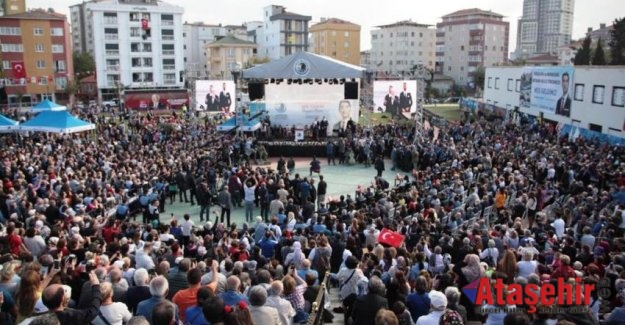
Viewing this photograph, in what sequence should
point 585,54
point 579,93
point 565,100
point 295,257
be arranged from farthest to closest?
1. point 585,54
2. point 565,100
3. point 579,93
4. point 295,257

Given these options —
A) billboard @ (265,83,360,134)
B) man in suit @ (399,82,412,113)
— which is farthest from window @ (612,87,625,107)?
billboard @ (265,83,360,134)

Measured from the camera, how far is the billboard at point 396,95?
2688 centimetres

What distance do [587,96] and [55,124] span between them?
25.1 metres

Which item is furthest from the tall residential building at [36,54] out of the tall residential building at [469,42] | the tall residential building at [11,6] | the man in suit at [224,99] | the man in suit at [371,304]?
the tall residential building at [469,42]

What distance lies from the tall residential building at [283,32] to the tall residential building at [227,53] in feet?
23.2

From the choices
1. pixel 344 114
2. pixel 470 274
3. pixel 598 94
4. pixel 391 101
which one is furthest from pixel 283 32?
pixel 470 274

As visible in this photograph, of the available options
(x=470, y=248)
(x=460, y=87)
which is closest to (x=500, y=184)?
(x=470, y=248)

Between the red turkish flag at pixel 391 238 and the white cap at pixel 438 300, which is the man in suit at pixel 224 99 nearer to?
the red turkish flag at pixel 391 238

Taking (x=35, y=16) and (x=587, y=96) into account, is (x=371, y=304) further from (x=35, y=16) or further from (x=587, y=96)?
(x=35, y=16)

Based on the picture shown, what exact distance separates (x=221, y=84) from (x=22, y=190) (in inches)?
626

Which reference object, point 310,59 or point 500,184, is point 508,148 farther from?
point 310,59

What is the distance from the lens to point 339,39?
3447 inches

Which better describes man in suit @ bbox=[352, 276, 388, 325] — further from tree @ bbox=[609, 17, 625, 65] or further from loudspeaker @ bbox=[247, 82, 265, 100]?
tree @ bbox=[609, 17, 625, 65]

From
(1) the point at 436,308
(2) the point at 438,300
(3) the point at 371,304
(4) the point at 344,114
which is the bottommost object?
(3) the point at 371,304
